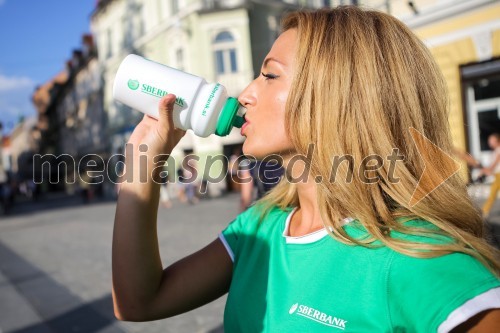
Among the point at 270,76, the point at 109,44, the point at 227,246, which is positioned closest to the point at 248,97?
the point at 270,76

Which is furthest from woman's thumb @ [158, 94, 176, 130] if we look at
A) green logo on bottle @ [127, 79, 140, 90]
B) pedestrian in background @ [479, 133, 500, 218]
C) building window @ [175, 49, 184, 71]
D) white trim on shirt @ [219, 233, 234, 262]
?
building window @ [175, 49, 184, 71]

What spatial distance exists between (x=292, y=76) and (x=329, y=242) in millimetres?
516

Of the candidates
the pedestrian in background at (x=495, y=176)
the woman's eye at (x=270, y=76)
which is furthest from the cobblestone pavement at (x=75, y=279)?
the pedestrian in background at (x=495, y=176)

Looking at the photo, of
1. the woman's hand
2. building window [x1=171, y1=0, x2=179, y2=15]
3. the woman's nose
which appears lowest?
the woman's hand

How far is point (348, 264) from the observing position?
1.04 meters

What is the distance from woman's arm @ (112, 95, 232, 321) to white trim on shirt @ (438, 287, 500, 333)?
853mm

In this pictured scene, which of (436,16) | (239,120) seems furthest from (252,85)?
(436,16)

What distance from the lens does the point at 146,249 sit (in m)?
1.29

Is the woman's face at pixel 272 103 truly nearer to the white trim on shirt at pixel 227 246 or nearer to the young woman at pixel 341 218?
the young woman at pixel 341 218

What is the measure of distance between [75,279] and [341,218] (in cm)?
523

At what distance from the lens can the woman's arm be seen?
4.19 ft

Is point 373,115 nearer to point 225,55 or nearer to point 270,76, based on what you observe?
point 270,76

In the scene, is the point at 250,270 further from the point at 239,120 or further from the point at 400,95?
the point at 400,95

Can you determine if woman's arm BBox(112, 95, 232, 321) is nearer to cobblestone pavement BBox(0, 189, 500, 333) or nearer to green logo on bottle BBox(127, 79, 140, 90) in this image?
green logo on bottle BBox(127, 79, 140, 90)
